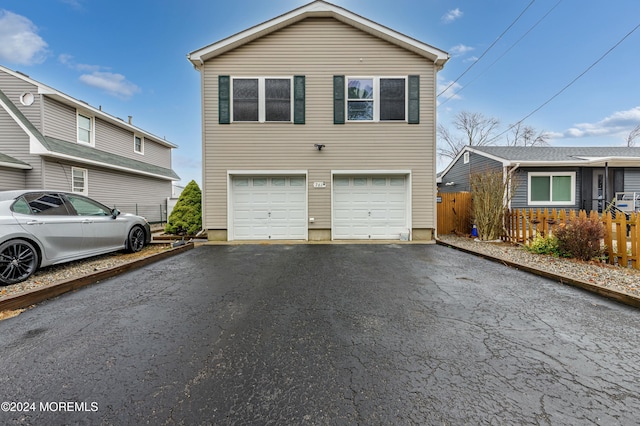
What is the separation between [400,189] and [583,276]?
17.3 ft

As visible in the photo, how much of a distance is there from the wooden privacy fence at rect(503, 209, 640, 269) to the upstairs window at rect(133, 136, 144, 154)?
19.3 m

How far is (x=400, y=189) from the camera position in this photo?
9047mm

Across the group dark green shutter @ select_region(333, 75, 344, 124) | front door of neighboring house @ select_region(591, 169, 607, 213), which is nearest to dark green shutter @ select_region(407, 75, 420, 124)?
dark green shutter @ select_region(333, 75, 344, 124)

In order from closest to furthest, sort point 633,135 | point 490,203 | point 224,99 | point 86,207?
point 86,207, point 490,203, point 224,99, point 633,135

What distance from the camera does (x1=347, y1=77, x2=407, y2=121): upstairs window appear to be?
8.84m

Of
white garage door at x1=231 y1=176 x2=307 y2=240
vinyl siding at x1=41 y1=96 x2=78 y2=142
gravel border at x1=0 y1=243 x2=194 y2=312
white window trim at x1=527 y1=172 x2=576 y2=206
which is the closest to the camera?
gravel border at x1=0 y1=243 x2=194 y2=312

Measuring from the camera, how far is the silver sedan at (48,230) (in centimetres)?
408

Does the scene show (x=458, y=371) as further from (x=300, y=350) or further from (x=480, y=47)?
(x=480, y=47)

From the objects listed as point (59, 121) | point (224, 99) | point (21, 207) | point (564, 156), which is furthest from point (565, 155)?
point (59, 121)

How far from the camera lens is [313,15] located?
8.77m

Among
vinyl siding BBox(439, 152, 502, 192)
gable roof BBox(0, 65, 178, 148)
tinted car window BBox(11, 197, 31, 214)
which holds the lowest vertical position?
tinted car window BBox(11, 197, 31, 214)

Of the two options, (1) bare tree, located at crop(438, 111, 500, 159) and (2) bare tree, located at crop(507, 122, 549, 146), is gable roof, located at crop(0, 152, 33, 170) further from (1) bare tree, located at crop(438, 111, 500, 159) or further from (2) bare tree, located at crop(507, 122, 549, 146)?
(2) bare tree, located at crop(507, 122, 549, 146)

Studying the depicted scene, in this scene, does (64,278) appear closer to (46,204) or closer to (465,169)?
(46,204)

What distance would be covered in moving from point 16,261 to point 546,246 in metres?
10.5
